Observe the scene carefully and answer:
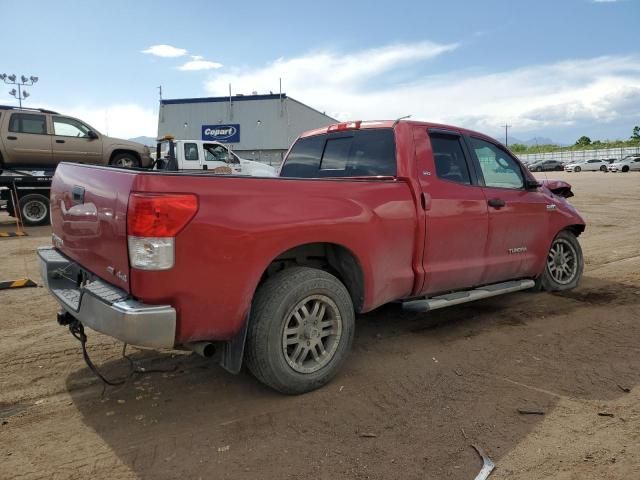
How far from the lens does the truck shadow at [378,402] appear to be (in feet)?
8.81

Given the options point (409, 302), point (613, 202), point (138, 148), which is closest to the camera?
point (409, 302)

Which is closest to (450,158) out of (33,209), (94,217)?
(94,217)

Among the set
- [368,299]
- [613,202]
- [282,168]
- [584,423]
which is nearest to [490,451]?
[584,423]

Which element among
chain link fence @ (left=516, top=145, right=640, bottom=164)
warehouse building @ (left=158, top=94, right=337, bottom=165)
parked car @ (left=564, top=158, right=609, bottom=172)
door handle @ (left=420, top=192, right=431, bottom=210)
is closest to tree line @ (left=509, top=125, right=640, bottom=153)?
chain link fence @ (left=516, top=145, right=640, bottom=164)

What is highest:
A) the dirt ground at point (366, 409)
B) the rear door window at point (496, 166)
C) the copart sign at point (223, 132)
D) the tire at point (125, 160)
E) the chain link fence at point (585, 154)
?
the chain link fence at point (585, 154)

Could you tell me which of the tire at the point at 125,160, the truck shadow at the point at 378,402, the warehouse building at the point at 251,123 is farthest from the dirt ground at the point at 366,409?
the warehouse building at the point at 251,123

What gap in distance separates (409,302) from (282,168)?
6.58ft

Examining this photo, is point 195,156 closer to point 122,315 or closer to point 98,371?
point 98,371

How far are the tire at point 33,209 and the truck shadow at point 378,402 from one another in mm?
10258

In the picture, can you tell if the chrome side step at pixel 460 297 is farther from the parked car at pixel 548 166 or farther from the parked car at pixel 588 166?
the parked car at pixel 548 166

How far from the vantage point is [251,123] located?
23.2 m

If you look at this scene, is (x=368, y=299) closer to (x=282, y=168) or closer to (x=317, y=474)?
(x=317, y=474)

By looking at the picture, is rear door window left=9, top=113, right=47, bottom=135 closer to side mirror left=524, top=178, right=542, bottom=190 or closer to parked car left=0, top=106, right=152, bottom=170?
parked car left=0, top=106, right=152, bottom=170

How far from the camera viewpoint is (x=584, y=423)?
2998 millimetres
